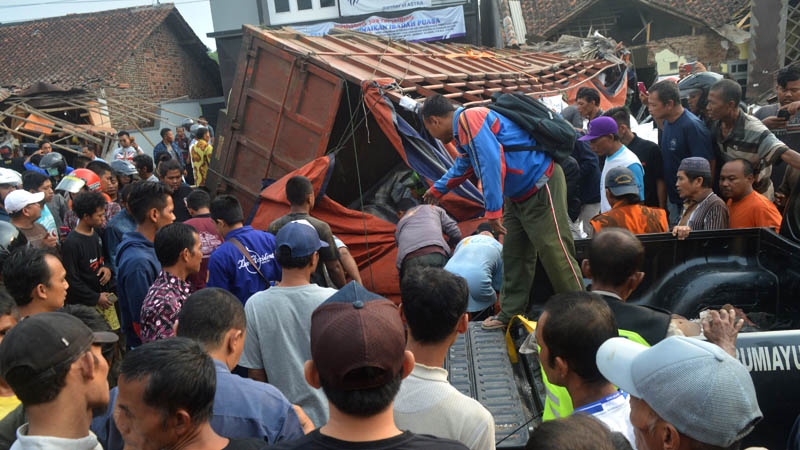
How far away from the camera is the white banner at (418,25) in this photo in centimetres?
2095

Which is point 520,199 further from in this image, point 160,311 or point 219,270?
point 160,311

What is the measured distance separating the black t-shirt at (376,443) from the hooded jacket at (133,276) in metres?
2.23

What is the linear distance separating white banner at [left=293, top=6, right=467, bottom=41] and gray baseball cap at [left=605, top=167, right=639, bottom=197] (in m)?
18.3

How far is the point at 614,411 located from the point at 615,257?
0.91 metres

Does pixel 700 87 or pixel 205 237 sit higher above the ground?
pixel 700 87

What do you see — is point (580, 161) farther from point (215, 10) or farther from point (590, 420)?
point (215, 10)

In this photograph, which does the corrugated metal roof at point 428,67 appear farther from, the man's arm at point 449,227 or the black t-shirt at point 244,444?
the black t-shirt at point 244,444

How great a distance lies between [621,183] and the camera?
12.4 feet

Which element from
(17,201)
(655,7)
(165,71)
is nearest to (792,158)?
(17,201)

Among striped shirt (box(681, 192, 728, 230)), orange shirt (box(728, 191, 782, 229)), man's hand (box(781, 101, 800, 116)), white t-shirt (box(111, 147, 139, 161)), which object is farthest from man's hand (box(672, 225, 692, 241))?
white t-shirt (box(111, 147, 139, 161))

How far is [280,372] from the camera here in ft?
8.67

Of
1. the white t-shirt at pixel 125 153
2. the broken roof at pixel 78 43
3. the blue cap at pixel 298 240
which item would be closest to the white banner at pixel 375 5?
the broken roof at pixel 78 43

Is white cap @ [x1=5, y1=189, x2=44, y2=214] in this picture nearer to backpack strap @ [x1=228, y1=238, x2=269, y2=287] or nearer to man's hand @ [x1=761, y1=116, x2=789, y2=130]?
backpack strap @ [x1=228, y1=238, x2=269, y2=287]

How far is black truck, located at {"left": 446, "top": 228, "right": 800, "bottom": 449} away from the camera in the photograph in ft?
7.91
